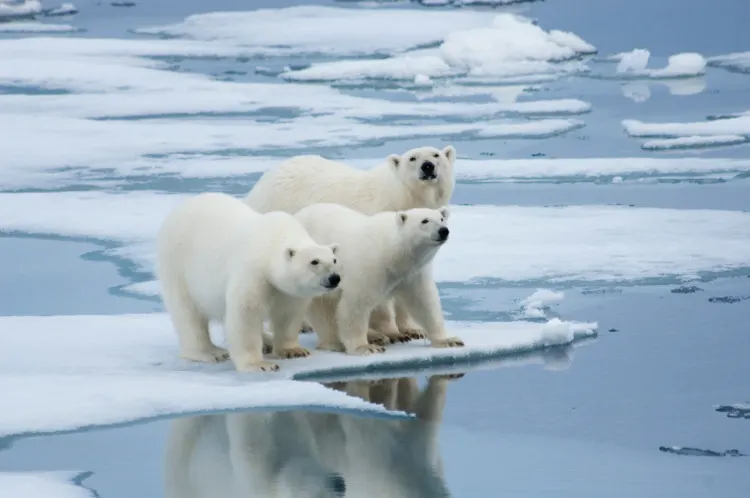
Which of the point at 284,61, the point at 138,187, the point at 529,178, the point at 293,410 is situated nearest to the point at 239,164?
the point at 138,187

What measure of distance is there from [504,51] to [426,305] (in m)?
12.0

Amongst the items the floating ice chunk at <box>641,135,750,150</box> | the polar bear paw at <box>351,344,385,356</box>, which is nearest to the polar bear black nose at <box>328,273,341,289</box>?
the polar bear paw at <box>351,344,385,356</box>

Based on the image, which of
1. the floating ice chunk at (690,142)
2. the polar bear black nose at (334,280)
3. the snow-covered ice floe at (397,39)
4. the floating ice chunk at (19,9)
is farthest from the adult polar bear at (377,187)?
the floating ice chunk at (19,9)

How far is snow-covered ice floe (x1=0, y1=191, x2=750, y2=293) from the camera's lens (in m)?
7.34

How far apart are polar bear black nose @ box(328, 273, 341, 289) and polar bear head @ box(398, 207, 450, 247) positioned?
41 centimetres

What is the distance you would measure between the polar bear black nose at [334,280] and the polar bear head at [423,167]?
1.01m

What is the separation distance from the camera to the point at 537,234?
828cm

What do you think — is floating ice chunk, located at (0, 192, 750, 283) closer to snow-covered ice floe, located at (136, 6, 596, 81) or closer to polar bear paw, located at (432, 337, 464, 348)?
polar bear paw, located at (432, 337, 464, 348)

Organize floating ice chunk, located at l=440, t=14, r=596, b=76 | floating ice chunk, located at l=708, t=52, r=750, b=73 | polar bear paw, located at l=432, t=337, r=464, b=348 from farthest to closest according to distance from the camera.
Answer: floating ice chunk, located at l=708, t=52, r=750, b=73 < floating ice chunk, located at l=440, t=14, r=596, b=76 < polar bear paw, located at l=432, t=337, r=464, b=348

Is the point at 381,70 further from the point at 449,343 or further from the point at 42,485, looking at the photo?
the point at 42,485

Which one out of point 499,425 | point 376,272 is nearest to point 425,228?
point 376,272

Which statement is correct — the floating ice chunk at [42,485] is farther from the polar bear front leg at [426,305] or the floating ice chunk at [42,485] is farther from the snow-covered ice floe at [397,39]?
the snow-covered ice floe at [397,39]

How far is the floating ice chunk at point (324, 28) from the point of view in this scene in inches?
774

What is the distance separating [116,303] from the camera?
22.6 feet
